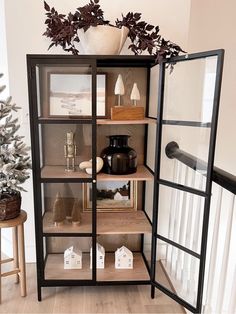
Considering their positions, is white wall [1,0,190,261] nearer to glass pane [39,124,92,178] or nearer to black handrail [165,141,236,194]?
glass pane [39,124,92,178]

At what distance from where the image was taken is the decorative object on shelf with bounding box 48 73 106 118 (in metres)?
1.90

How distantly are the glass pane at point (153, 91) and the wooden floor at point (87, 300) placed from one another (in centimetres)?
135

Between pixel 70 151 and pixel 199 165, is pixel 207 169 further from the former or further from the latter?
pixel 70 151

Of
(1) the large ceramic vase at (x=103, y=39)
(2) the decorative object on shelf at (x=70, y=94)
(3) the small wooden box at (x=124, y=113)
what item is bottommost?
(3) the small wooden box at (x=124, y=113)

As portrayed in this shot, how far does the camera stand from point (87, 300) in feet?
6.89

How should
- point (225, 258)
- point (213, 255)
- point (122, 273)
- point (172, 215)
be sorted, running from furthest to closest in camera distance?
point (172, 215)
point (122, 273)
point (213, 255)
point (225, 258)

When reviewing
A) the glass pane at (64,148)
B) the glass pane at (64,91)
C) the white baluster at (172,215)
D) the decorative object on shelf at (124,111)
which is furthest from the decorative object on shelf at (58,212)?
the white baluster at (172,215)

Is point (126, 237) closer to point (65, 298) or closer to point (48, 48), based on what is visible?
point (65, 298)

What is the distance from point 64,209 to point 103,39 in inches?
47.3

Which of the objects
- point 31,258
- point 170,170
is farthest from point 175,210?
point 31,258

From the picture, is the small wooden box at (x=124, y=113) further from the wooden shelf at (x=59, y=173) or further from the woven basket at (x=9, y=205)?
the woven basket at (x=9, y=205)

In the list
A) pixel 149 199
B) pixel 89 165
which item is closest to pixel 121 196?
pixel 149 199

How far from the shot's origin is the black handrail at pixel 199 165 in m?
1.42

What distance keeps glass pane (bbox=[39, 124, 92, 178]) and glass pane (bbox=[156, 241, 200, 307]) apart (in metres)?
0.92
